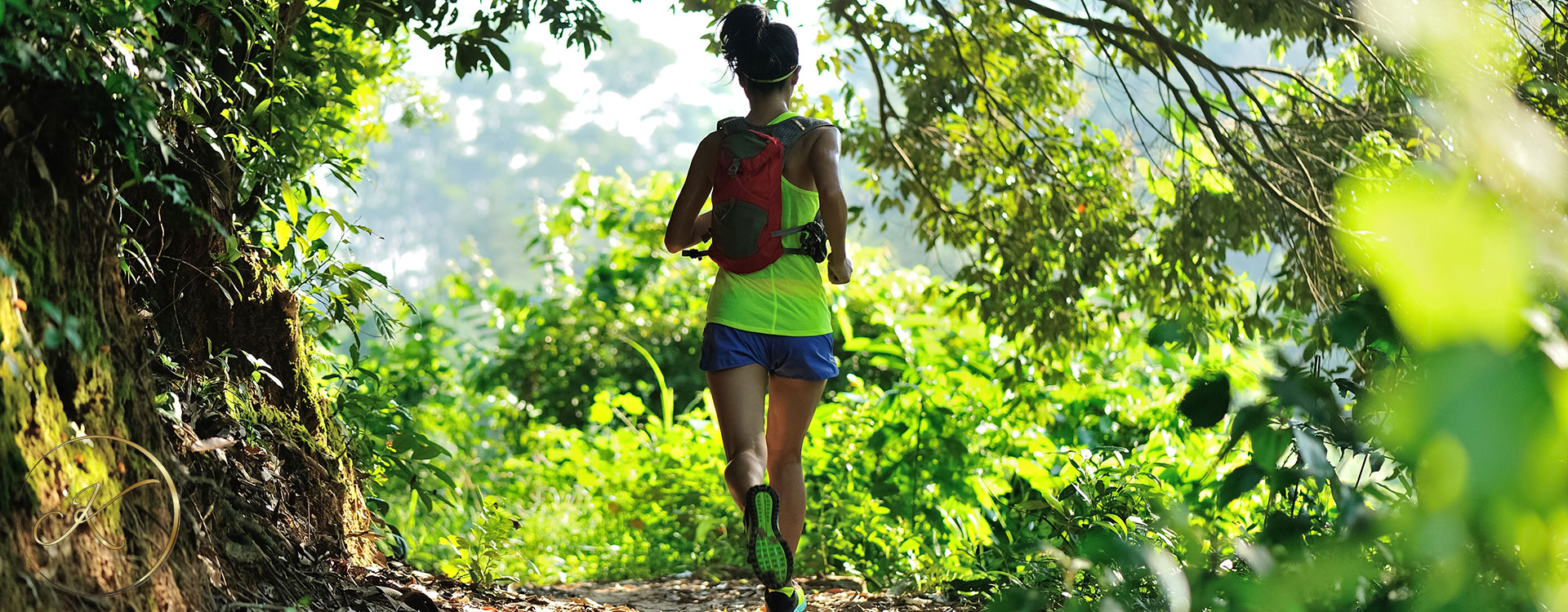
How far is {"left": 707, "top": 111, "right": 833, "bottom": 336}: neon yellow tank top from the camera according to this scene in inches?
107

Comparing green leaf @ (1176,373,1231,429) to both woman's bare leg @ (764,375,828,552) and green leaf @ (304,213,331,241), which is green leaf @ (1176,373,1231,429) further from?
green leaf @ (304,213,331,241)

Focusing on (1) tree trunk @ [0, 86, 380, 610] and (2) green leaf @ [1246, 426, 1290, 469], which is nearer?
(2) green leaf @ [1246, 426, 1290, 469]

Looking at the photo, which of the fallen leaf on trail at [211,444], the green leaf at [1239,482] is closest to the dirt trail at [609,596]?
the fallen leaf on trail at [211,444]

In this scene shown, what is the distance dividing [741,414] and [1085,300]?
2314 millimetres

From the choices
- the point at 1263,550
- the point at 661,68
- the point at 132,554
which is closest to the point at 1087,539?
the point at 1263,550

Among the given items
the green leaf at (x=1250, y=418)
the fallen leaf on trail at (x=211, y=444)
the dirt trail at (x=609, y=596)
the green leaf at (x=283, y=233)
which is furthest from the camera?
the dirt trail at (x=609, y=596)

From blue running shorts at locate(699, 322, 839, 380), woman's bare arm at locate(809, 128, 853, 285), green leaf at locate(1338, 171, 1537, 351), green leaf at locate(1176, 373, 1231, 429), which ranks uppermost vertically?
woman's bare arm at locate(809, 128, 853, 285)

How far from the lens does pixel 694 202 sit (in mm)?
2838

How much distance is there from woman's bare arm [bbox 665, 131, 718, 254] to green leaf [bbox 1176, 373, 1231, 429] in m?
1.71

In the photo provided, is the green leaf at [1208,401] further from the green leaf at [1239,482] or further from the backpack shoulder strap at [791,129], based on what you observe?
the backpack shoulder strap at [791,129]

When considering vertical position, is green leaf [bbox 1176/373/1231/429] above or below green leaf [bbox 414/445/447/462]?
below

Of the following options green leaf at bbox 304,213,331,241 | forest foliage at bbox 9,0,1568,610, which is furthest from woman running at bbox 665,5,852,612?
green leaf at bbox 304,213,331,241

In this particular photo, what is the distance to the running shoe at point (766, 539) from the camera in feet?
8.18

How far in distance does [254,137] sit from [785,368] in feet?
4.27
